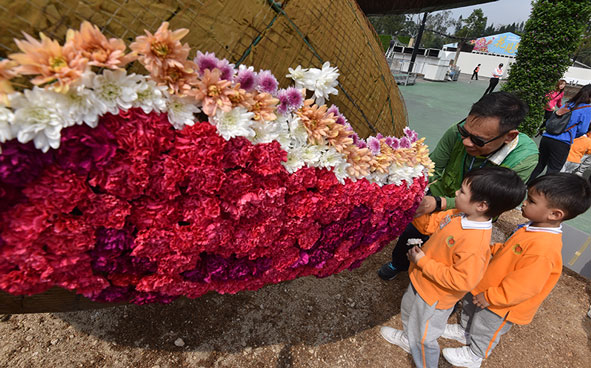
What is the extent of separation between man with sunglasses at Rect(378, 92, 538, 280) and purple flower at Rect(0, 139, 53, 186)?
1.98 metres

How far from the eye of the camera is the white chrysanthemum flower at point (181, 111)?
1035mm

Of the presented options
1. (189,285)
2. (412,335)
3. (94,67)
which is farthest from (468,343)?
(94,67)

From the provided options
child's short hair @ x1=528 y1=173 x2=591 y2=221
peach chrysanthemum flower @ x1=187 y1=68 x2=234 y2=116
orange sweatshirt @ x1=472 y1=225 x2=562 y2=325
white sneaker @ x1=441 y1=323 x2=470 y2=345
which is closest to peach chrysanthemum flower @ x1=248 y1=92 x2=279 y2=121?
peach chrysanthemum flower @ x1=187 y1=68 x2=234 y2=116

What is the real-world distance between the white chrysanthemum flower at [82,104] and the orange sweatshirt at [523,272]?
2.36 meters

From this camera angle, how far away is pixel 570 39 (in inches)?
208

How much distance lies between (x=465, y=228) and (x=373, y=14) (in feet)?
5.29

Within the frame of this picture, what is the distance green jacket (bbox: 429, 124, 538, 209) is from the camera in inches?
80.7

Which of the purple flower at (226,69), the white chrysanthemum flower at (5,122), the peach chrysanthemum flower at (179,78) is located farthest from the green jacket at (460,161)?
the white chrysanthemum flower at (5,122)

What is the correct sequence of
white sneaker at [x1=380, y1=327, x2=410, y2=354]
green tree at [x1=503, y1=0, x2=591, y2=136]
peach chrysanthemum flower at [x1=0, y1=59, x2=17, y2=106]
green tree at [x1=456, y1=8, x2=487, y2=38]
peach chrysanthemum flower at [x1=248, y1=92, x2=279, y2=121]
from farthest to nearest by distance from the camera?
green tree at [x1=456, y1=8, x2=487, y2=38]
green tree at [x1=503, y1=0, x2=591, y2=136]
white sneaker at [x1=380, y1=327, x2=410, y2=354]
peach chrysanthemum flower at [x1=248, y1=92, x2=279, y2=121]
peach chrysanthemum flower at [x1=0, y1=59, x2=17, y2=106]

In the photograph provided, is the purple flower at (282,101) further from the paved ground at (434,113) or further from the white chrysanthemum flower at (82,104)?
the paved ground at (434,113)

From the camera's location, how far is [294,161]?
131cm

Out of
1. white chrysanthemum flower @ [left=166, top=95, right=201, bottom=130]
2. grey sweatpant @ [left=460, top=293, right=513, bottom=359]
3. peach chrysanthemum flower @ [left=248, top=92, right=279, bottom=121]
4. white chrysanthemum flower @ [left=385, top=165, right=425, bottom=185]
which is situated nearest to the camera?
white chrysanthemum flower @ [left=166, top=95, right=201, bottom=130]

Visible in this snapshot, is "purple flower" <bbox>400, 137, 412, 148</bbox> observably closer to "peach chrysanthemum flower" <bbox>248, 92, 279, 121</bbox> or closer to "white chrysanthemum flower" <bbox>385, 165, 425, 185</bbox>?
"white chrysanthemum flower" <bbox>385, 165, 425, 185</bbox>

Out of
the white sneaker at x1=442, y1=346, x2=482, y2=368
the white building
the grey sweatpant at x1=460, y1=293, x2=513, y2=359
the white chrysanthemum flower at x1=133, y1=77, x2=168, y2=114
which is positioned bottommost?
the white sneaker at x1=442, y1=346, x2=482, y2=368
